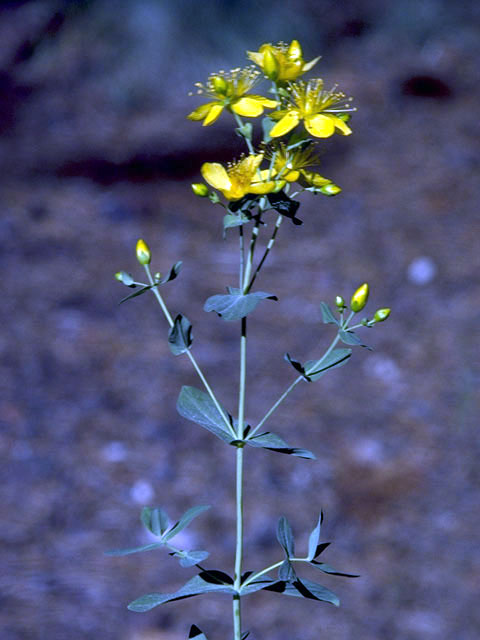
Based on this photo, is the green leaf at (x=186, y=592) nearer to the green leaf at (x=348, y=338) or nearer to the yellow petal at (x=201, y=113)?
the green leaf at (x=348, y=338)

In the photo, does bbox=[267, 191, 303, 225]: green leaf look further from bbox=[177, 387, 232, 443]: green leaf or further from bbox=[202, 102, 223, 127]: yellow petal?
bbox=[177, 387, 232, 443]: green leaf

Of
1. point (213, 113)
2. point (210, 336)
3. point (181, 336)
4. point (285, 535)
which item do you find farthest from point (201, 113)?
point (210, 336)

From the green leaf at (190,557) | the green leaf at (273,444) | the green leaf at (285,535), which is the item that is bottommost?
the green leaf at (190,557)

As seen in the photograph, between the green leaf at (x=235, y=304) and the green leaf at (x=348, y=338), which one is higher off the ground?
the green leaf at (x=235, y=304)

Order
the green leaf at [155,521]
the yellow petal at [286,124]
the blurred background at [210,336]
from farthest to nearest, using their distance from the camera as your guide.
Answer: the blurred background at [210,336] → the green leaf at [155,521] → the yellow petal at [286,124]

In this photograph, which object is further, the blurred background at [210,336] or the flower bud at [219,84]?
the blurred background at [210,336]

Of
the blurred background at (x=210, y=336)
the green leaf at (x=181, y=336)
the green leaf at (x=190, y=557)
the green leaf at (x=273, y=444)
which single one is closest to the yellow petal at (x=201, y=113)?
the green leaf at (x=181, y=336)

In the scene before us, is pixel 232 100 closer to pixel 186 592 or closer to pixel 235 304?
pixel 235 304
